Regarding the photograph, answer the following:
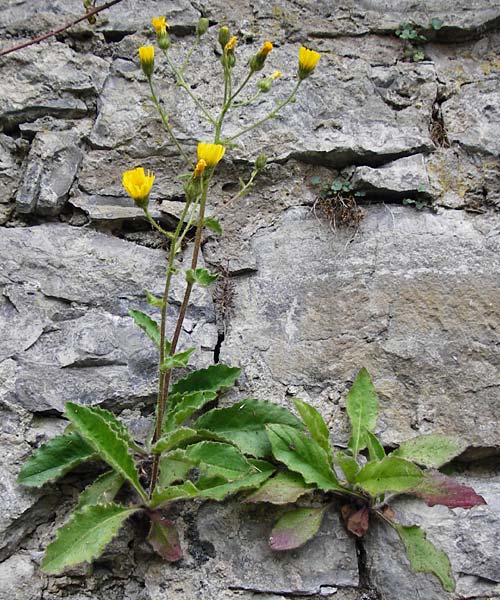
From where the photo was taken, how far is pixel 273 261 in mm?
1934

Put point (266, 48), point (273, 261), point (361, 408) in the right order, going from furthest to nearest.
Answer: point (273, 261), point (361, 408), point (266, 48)

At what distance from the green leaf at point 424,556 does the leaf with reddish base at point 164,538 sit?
53cm

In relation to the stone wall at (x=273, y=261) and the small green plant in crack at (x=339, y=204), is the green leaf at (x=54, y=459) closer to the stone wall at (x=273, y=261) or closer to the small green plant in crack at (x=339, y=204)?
the stone wall at (x=273, y=261)

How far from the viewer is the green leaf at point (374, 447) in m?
1.58

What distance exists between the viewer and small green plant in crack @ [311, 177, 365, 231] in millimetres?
1961

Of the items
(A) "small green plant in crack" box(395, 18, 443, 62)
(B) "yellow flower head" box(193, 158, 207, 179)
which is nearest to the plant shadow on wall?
(B) "yellow flower head" box(193, 158, 207, 179)

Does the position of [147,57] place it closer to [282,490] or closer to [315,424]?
[315,424]

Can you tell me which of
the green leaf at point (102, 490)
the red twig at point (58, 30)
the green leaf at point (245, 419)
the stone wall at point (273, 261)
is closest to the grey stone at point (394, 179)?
the stone wall at point (273, 261)

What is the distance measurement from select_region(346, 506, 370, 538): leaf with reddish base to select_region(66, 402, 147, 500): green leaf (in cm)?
50

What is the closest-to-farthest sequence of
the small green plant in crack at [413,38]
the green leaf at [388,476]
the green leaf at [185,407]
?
the green leaf at [388,476], the green leaf at [185,407], the small green plant in crack at [413,38]

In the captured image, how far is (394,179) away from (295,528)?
3.66ft

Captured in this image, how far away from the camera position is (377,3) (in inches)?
89.6

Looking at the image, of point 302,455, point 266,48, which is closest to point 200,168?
point 266,48

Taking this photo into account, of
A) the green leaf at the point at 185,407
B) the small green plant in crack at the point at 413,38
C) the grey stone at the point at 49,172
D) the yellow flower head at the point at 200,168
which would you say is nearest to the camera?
the yellow flower head at the point at 200,168
